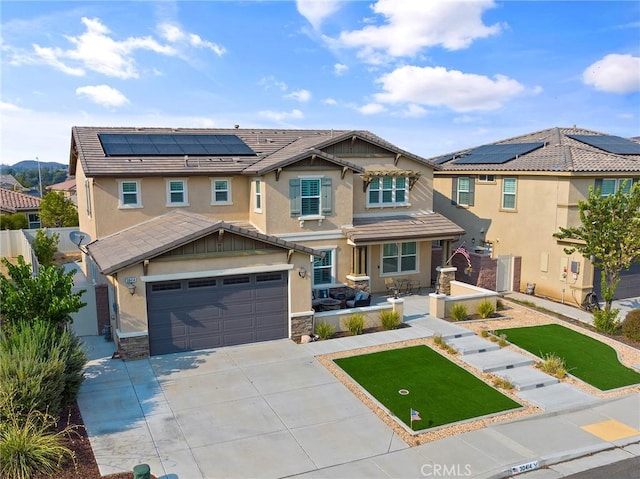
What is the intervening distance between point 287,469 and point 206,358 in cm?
598

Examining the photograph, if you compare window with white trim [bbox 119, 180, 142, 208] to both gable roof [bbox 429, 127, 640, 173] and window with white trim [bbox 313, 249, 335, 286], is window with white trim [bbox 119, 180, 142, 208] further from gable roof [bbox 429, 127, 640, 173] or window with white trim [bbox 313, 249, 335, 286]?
gable roof [bbox 429, 127, 640, 173]

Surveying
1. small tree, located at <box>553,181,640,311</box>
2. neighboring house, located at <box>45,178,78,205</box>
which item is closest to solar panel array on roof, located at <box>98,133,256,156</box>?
small tree, located at <box>553,181,640,311</box>

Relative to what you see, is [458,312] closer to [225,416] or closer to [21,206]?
[225,416]

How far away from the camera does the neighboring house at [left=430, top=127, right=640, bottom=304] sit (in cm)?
2211

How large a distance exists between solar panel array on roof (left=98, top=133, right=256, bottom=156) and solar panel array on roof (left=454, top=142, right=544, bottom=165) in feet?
37.3

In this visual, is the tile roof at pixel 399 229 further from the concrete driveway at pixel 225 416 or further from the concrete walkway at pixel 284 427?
the concrete walkway at pixel 284 427

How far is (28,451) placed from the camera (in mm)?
9320

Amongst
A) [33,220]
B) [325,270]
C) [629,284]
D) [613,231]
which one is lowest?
[629,284]

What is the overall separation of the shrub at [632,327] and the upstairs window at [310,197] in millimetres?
10965

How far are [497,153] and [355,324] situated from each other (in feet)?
46.3

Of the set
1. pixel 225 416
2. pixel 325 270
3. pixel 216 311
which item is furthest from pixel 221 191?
pixel 225 416

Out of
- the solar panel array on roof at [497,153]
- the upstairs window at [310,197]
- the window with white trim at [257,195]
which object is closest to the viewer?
the upstairs window at [310,197]

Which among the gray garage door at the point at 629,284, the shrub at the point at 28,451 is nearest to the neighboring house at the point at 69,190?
the shrub at the point at 28,451

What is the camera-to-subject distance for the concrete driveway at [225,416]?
10.3 m
